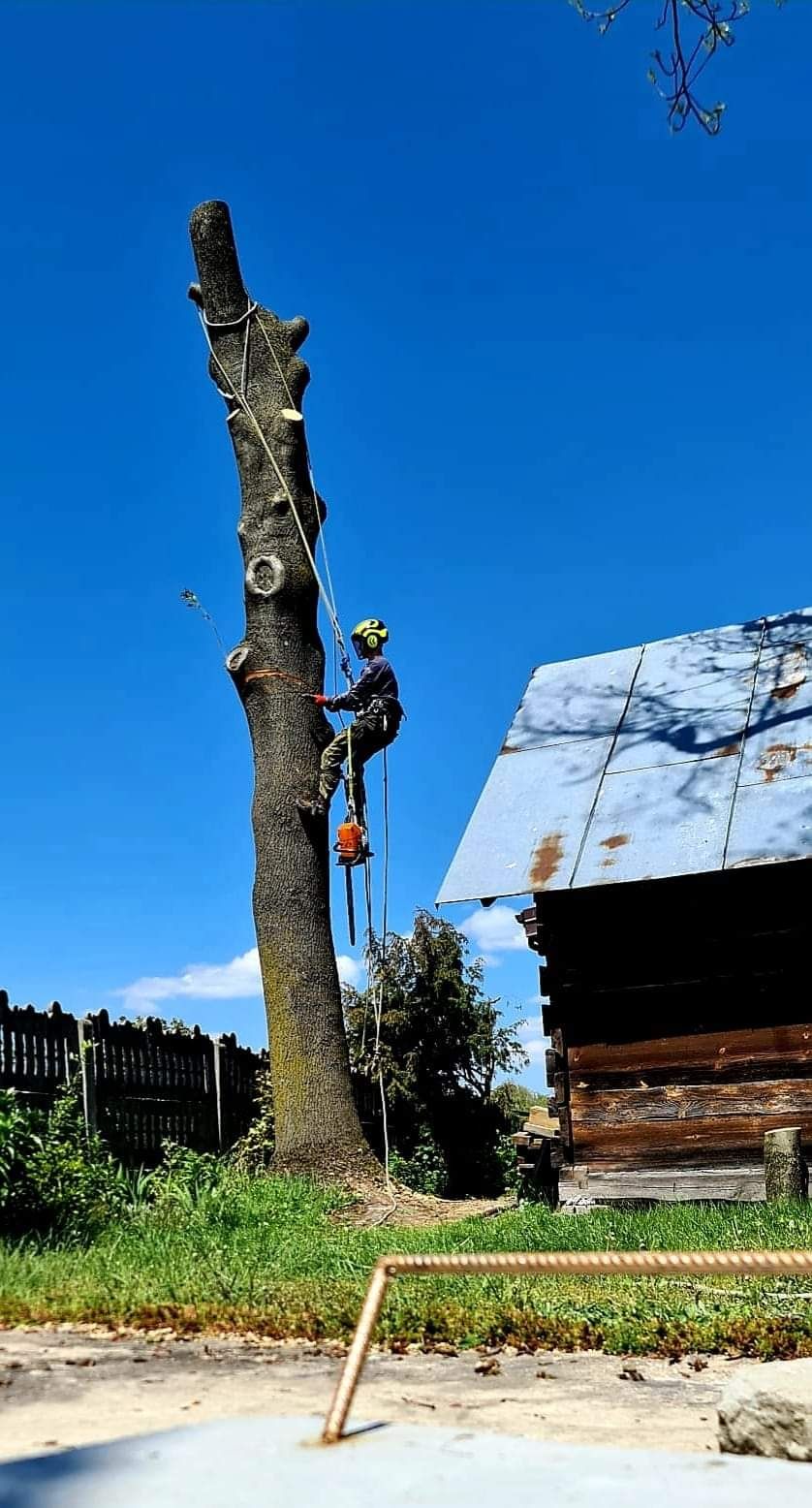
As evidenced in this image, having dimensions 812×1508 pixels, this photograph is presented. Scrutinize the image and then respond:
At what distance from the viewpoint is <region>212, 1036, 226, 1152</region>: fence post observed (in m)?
14.4

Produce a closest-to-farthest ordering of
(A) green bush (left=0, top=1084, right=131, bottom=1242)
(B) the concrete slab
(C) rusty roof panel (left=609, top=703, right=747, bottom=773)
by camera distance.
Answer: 1. (B) the concrete slab
2. (A) green bush (left=0, top=1084, right=131, bottom=1242)
3. (C) rusty roof panel (left=609, top=703, right=747, bottom=773)

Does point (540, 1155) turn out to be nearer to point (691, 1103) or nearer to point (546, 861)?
point (691, 1103)

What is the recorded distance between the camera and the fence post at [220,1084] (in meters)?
14.4

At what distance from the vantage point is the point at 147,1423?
14.0 ft

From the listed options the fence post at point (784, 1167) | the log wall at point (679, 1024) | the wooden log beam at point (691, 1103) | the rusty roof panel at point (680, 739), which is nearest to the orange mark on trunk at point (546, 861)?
the log wall at point (679, 1024)

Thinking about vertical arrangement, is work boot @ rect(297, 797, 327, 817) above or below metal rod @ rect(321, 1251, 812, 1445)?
above

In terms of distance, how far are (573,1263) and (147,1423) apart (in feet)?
4.99

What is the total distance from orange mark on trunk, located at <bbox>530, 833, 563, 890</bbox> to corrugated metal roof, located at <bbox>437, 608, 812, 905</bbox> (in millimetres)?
15

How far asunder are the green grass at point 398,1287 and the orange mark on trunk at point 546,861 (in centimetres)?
295

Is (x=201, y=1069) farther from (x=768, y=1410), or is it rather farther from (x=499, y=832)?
(x=768, y=1410)

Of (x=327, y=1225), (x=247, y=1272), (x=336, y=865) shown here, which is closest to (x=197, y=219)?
(x=336, y=865)

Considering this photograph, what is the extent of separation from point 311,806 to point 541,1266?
9.09m

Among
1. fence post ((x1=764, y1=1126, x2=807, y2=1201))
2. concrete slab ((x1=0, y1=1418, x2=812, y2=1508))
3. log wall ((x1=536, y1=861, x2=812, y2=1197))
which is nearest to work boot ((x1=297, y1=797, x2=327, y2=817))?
log wall ((x1=536, y1=861, x2=812, y2=1197))

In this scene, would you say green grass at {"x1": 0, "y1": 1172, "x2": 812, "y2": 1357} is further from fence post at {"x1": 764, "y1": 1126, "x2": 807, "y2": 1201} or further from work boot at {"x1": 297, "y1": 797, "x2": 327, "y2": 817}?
work boot at {"x1": 297, "y1": 797, "x2": 327, "y2": 817}
